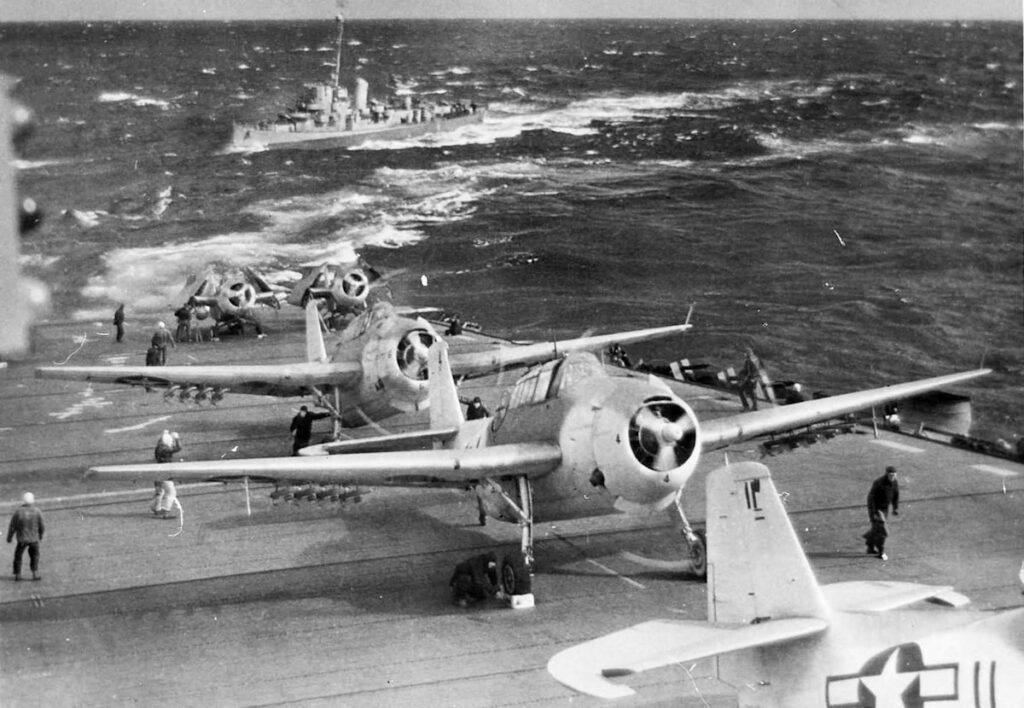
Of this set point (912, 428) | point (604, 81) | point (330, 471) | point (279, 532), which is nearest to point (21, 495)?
point (279, 532)

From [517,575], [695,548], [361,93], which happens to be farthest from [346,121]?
[695,548]

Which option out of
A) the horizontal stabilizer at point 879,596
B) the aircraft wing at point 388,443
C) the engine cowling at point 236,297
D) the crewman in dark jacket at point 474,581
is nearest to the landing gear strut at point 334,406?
the engine cowling at point 236,297

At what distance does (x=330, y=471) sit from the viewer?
49.3ft

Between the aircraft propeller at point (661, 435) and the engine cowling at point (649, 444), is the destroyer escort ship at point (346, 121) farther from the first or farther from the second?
the aircraft propeller at point (661, 435)

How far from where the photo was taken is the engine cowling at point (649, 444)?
46.1 feet

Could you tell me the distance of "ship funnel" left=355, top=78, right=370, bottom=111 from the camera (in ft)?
76.9

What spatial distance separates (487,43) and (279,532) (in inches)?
363

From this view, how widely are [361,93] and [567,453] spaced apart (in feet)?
38.8

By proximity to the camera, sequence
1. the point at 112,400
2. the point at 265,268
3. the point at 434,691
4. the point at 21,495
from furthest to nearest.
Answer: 1. the point at 112,400
2. the point at 265,268
3. the point at 21,495
4. the point at 434,691

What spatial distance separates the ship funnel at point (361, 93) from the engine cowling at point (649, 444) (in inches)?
469

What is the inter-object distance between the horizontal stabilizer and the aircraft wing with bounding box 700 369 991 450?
548cm

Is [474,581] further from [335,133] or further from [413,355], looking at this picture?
[335,133]

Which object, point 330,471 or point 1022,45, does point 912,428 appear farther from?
point 330,471

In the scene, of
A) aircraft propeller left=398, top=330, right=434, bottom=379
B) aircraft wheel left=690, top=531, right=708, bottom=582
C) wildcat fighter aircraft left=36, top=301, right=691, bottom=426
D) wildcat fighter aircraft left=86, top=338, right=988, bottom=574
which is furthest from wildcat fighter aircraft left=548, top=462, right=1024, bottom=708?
aircraft propeller left=398, top=330, right=434, bottom=379
